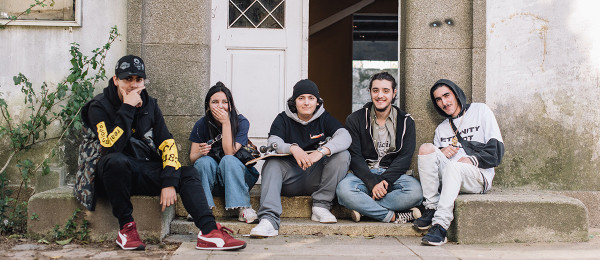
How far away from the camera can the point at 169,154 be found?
14.3ft

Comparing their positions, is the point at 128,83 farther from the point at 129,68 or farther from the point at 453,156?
the point at 453,156

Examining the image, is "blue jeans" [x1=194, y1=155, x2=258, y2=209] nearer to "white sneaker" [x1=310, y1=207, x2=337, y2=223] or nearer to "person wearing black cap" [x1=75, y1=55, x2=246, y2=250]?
"person wearing black cap" [x1=75, y1=55, x2=246, y2=250]

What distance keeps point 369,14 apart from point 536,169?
672 centimetres

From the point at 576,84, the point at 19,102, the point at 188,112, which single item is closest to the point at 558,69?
the point at 576,84

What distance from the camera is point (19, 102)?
18.0ft

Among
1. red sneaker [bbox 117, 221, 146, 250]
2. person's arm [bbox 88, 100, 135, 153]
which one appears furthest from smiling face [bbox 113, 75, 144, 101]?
red sneaker [bbox 117, 221, 146, 250]

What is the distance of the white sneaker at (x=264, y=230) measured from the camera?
4.44 m

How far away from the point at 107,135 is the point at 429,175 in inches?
98.4

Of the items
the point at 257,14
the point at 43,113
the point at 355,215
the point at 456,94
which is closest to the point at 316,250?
the point at 355,215

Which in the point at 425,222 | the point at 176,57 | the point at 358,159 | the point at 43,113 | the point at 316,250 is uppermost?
the point at 176,57

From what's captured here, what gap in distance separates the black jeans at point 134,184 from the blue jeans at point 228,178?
281mm

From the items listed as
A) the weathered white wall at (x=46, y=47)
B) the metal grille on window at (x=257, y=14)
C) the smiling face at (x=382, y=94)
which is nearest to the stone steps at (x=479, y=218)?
the smiling face at (x=382, y=94)

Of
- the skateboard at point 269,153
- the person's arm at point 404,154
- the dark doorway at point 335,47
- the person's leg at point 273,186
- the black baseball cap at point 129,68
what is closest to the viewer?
the black baseball cap at point 129,68

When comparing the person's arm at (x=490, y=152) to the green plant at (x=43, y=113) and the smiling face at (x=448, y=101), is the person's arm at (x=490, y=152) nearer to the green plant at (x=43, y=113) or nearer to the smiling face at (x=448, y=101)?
the smiling face at (x=448, y=101)
